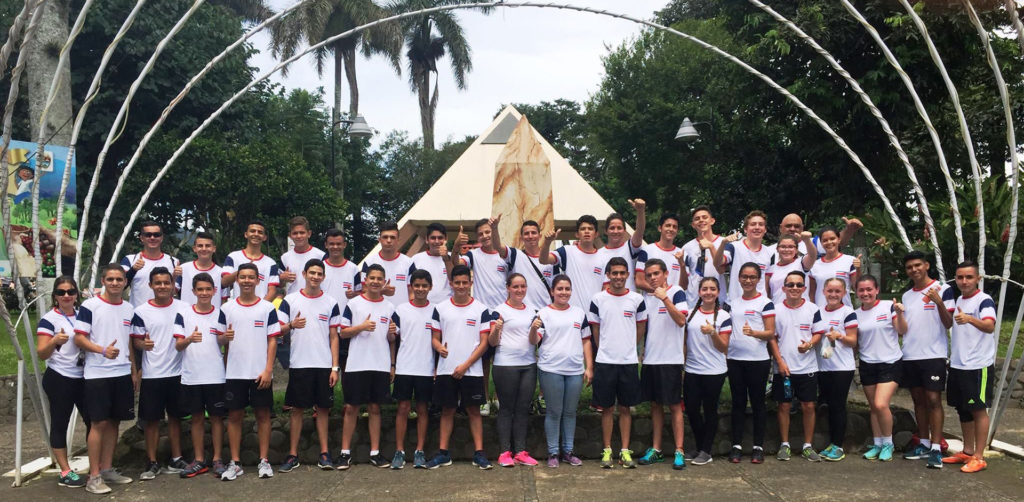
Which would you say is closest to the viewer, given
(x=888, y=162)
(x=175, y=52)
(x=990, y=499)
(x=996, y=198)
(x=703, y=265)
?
(x=990, y=499)

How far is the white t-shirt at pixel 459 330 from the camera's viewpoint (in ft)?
24.2

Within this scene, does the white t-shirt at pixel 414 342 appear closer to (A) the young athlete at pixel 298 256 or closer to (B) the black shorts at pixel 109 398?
(A) the young athlete at pixel 298 256

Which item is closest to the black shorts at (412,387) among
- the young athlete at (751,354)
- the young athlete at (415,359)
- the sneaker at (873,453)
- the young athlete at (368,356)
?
the young athlete at (415,359)

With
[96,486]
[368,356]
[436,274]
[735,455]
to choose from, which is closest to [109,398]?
[96,486]

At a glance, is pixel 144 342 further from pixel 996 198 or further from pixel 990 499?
pixel 996 198

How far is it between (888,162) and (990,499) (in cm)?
1392

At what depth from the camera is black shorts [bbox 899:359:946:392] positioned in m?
7.43

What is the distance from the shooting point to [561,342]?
23.9ft

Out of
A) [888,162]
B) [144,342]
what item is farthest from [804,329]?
[888,162]

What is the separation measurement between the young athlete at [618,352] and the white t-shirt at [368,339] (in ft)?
5.98

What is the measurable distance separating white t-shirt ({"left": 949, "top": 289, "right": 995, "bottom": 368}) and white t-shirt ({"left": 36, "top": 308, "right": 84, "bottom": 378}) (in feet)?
24.0

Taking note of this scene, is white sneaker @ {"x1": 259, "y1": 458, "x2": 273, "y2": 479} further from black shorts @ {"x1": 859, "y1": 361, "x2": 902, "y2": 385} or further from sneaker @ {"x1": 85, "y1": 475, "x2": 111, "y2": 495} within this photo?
black shorts @ {"x1": 859, "y1": 361, "x2": 902, "y2": 385}

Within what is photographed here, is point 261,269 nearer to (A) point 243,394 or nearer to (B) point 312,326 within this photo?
(B) point 312,326

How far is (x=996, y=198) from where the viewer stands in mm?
14523
